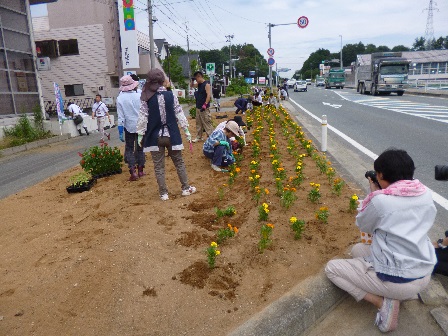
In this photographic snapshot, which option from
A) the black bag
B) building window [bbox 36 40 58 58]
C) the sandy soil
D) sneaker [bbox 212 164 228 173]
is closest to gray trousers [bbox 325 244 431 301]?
the sandy soil

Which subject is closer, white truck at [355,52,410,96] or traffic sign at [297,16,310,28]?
traffic sign at [297,16,310,28]

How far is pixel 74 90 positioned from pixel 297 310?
1202 inches

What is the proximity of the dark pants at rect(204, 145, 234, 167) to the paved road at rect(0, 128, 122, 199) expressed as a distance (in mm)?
3852

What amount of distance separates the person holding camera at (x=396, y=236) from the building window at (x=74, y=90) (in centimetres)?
3017

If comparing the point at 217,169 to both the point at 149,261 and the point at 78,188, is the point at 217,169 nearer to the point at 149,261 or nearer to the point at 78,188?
the point at 78,188

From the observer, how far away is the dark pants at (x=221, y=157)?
6.48 m

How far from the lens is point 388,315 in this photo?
8.38 ft

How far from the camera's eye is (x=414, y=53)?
63656 millimetres

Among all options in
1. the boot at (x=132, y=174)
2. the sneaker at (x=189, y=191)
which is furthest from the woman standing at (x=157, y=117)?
the boot at (x=132, y=174)

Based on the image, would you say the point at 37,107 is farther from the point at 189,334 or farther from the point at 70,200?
the point at 189,334

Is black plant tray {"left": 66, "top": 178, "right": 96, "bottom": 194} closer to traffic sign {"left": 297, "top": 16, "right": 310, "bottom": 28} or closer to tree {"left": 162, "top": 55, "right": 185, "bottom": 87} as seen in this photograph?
traffic sign {"left": 297, "top": 16, "right": 310, "bottom": 28}

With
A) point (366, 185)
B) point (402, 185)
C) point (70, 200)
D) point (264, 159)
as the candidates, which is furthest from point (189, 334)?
point (264, 159)

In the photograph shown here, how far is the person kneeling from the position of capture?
646 cm

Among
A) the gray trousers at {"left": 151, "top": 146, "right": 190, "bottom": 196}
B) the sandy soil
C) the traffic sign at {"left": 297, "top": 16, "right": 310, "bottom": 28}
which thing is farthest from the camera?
the traffic sign at {"left": 297, "top": 16, "right": 310, "bottom": 28}
